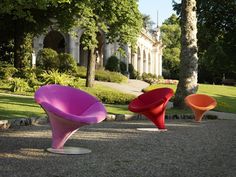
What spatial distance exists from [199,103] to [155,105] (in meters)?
4.97

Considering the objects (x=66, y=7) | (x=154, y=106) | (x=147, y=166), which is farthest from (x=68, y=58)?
(x=147, y=166)

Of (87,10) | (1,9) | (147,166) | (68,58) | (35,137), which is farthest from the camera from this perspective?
(68,58)

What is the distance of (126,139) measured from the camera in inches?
409

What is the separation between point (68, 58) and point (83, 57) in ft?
55.9

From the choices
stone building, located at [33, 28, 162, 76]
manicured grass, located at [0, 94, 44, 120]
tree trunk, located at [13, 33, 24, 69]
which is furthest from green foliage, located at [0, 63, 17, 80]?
manicured grass, located at [0, 94, 44, 120]

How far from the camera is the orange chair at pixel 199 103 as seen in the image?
53.4 feet

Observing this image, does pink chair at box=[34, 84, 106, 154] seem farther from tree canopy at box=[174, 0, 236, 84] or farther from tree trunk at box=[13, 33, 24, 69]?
tree trunk at box=[13, 33, 24, 69]

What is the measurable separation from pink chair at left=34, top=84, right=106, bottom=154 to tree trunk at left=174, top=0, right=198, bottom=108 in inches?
439

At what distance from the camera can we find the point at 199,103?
17.0 meters

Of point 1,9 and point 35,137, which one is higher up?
point 1,9

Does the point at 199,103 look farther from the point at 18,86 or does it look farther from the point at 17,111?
the point at 18,86

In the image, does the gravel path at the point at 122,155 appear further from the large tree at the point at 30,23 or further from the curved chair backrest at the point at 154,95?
the large tree at the point at 30,23

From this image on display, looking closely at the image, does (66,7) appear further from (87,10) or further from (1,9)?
(1,9)

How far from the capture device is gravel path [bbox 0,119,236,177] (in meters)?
6.55
